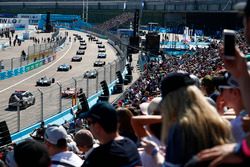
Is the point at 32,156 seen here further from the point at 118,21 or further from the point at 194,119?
the point at 118,21

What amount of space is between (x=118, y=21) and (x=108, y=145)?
11181 cm

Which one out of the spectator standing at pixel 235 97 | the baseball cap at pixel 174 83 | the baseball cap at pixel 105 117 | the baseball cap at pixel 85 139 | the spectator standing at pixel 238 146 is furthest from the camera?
the baseball cap at pixel 85 139

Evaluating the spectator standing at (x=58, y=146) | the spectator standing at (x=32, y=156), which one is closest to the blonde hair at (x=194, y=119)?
the spectator standing at (x=32, y=156)

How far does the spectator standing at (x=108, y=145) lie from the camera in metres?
3.95

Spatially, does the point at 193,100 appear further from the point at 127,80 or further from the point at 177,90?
the point at 127,80

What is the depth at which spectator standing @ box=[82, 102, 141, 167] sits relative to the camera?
3.95 m

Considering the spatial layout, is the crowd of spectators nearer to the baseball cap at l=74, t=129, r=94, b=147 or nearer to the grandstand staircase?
the baseball cap at l=74, t=129, r=94, b=147

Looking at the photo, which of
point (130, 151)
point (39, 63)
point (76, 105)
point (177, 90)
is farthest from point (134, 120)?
point (39, 63)

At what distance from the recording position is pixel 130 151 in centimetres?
410

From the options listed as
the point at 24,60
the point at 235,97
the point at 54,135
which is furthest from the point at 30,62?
the point at 235,97

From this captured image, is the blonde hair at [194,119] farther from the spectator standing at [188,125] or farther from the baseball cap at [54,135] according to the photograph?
the baseball cap at [54,135]

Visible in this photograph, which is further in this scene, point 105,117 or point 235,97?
point 105,117

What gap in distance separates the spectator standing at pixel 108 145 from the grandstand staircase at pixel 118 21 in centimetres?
10824

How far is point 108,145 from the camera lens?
13.2 ft
